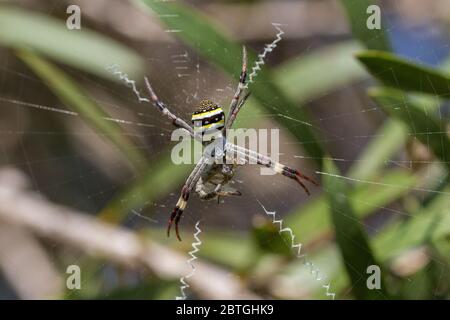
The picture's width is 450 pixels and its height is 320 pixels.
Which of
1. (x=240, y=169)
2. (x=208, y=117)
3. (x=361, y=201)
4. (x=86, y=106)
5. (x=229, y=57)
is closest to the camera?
(x=229, y=57)

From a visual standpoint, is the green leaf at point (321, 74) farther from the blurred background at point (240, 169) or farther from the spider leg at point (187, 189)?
the spider leg at point (187, 189)

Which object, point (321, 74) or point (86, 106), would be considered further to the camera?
point (321, 74)

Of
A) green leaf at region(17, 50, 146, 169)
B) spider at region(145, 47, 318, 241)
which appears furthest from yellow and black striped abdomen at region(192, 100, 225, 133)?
green leaf at region(17, 50, 146, 169)

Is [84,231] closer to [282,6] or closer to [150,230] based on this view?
[150,230]

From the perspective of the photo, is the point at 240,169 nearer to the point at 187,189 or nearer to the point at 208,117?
the point at 187,189

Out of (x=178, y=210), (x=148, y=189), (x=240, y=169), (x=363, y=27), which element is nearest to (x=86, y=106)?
(x=148, y=189)

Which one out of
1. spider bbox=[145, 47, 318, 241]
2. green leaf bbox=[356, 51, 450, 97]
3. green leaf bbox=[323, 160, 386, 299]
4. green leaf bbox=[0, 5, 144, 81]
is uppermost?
green leaf bbox=[0, 5, 144, 81]

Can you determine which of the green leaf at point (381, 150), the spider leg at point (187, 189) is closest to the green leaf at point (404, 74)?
the green leaf at point (381, 150)

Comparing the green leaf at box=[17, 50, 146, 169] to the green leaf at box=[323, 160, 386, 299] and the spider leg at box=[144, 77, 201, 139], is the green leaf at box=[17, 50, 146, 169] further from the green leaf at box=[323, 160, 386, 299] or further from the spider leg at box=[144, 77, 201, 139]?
the green leaf at box=[323, 160, 386, 299]
